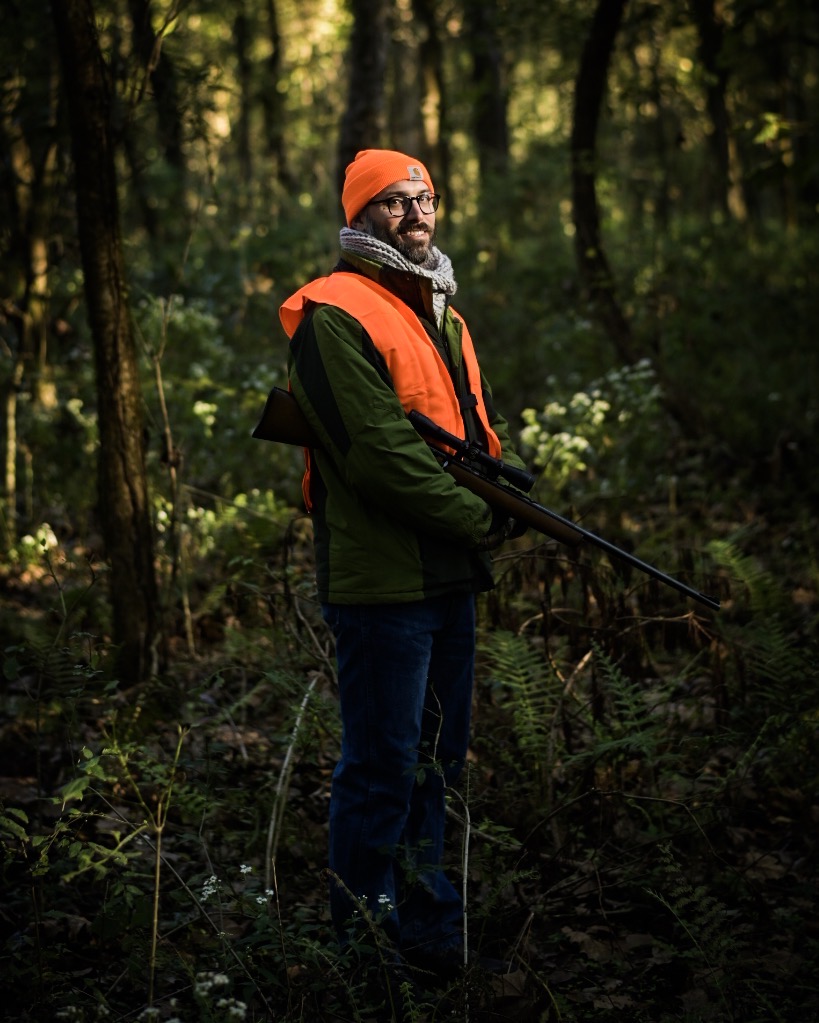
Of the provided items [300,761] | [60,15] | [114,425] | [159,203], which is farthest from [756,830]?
[159,203]

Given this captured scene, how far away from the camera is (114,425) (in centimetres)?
564

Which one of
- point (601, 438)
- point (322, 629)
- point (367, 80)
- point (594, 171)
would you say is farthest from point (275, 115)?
point (322, 629)

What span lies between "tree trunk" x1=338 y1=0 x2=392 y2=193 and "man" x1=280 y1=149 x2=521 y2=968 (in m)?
7.32

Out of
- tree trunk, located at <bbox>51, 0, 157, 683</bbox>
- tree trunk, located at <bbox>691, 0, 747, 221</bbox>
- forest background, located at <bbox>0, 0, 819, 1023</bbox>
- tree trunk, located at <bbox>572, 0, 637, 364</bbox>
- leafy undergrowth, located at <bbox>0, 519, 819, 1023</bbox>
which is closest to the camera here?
leafy undergrowth, located at <bbox>0, 519, 819, 1023</bbox>

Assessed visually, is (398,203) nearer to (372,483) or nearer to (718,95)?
(372,483)

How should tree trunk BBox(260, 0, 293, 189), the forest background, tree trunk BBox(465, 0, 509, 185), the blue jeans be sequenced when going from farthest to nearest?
tree trunk BBox(260, 0, 293, 189), tree trunk BBox(465, 0, 509, 185), the forest background, the blue jeans

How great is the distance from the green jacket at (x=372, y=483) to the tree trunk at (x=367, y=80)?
24.8ft

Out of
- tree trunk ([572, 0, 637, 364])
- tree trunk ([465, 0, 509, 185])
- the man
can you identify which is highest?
tree trunk ([465, 0, 509, 185])

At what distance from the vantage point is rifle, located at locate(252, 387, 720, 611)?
3580 millimetres

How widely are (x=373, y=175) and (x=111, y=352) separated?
2367mm

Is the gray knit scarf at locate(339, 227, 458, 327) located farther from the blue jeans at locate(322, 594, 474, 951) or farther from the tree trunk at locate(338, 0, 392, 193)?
the tree trunk at locate(338, 0, 392, 193)

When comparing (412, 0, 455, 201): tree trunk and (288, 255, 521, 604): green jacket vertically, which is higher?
(412, 0, 455, 201): tree trunk

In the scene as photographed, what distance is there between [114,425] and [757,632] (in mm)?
3329

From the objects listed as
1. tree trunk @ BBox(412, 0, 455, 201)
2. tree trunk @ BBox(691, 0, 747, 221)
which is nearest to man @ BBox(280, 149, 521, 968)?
tree trunk @ BBox(691, 0, 747, 221)
